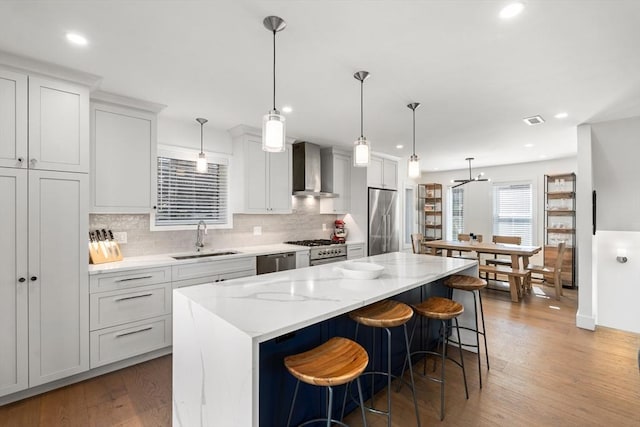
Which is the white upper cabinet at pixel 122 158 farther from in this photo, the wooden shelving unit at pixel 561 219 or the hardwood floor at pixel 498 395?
the wooden shelving unit at pixel 561 219

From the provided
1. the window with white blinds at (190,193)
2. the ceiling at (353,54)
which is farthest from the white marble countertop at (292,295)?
the window with white blinds at (190,193)

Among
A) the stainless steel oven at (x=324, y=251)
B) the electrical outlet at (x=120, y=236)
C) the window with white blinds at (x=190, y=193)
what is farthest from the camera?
the stainless steel oven at (x=324, y=251)

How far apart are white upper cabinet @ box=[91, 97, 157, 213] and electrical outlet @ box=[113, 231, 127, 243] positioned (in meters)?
0.39

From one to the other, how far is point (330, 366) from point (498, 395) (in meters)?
1.65

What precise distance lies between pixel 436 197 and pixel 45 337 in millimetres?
7650

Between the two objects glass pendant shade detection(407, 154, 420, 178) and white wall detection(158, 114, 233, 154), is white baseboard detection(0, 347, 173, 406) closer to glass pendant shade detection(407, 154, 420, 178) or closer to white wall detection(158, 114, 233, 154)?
white wall detection(158, 114, 233, 154)

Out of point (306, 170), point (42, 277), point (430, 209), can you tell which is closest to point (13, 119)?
point (42, 277)

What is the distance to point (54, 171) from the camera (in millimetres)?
2344

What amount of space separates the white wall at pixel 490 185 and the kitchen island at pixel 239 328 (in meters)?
5.69

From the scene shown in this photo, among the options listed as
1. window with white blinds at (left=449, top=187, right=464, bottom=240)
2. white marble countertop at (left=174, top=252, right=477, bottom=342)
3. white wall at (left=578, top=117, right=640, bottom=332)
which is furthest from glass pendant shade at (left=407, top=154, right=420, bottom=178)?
window with white blinds at (left=449, top=187, right=464, bottom=240)

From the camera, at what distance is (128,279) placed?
271 cm

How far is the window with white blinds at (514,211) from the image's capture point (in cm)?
650

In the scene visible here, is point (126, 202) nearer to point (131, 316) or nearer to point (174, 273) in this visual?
point (174, 273)

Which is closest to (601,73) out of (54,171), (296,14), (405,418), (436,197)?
(296,14)
